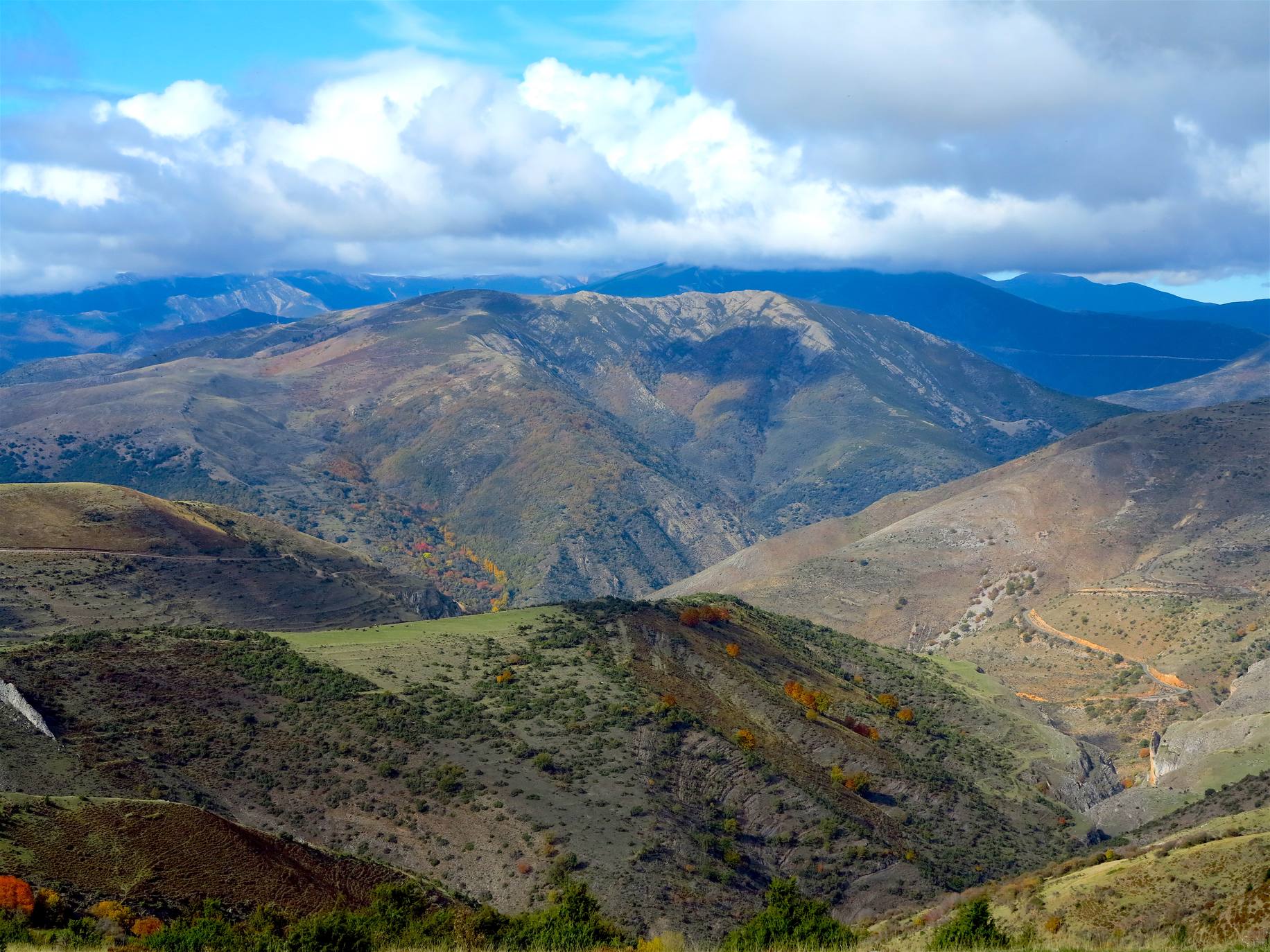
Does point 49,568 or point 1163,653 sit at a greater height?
point 49,568

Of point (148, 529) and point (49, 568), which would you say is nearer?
point (49, 568)

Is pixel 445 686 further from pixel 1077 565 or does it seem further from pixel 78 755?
pixel 1077 565

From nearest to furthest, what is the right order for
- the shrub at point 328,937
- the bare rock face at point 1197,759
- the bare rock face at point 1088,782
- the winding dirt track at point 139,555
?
the shrub at point 328,937
the bare rock face at point 1197,759
the bare rock face at point 1088,782
the winding dirt track at point 139,555

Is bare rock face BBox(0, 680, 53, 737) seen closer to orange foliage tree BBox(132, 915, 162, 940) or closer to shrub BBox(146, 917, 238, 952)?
orange foliage tree BBox(132, 915, 162, 940)

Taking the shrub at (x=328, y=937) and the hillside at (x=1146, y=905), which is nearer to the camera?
the shrub at (x=328, y=937)

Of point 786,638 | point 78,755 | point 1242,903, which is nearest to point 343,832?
point 78,755

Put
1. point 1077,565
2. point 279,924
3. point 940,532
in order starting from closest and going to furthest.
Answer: point 279,924
point 1077,565
point 940,532

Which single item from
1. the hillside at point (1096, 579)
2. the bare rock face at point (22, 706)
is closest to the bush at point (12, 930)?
the bare rock face at point (22, 706)

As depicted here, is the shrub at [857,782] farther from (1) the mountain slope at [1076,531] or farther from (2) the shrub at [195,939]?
(1) the mountain slope at [1076,531]
